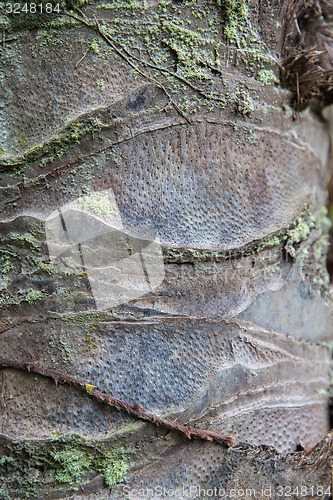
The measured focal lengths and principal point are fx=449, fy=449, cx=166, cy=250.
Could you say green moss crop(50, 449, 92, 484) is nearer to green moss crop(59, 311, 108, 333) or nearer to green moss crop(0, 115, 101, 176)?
green moss crop(59, 311, 108, 333)

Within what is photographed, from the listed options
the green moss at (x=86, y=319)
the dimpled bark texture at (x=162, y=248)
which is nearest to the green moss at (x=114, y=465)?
the dimpled bark texture at (x=162, y=248)

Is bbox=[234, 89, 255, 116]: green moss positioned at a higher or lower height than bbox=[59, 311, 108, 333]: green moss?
higher

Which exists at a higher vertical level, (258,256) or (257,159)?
(257,159)

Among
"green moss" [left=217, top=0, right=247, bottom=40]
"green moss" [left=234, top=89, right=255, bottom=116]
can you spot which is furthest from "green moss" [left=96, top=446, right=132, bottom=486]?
"green moss" [left=217, top=0, right=247, bottom=40]

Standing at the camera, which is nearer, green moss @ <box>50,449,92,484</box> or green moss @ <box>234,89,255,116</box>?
green moss @ <box>50,449,92,484</box>

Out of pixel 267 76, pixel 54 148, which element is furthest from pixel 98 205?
pixel 267 76

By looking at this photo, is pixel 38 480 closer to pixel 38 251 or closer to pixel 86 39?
pixel 38 251

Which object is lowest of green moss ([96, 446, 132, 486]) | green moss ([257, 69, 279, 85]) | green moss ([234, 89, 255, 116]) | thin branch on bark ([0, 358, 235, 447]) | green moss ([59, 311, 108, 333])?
green moss ([96, 446, 132, 486])

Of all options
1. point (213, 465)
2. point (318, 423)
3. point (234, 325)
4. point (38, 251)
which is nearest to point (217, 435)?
point (213, 465)
